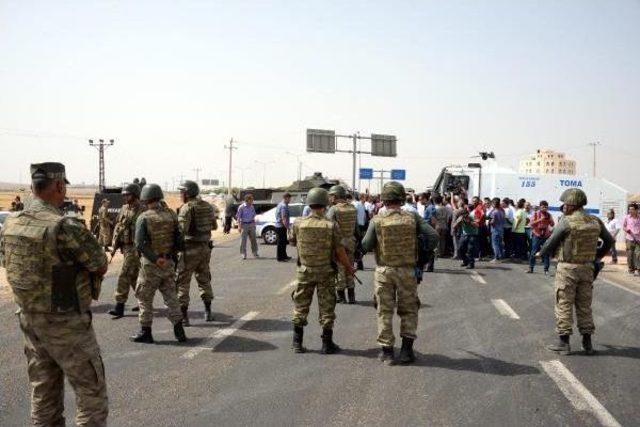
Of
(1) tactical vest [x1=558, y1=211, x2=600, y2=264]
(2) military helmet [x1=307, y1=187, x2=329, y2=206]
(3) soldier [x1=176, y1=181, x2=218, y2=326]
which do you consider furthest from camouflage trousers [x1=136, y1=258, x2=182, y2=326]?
(1) tactical vest [x1=558, y1=211, x2=600, y2=264]

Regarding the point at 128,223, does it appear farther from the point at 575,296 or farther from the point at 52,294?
the point at 575,296

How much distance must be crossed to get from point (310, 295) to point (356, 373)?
3.81 ft

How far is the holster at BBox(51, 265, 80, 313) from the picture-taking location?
3.46m

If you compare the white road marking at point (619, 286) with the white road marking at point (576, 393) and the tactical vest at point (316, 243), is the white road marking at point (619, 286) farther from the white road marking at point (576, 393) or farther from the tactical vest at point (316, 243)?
the tactical vest at point (316, 243)

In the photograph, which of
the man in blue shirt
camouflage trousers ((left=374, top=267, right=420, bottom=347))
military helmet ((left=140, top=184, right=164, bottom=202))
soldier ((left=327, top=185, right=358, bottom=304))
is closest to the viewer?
camouflage trousers ((left=374, top=267, right=420, bottom=347))

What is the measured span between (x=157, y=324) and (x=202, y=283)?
2.93 feet

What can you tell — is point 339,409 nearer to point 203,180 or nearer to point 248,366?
point 248,366

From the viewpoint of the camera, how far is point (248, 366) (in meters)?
5.88

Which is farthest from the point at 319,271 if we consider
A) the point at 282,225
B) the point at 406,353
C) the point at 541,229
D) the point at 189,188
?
the point at 541,229

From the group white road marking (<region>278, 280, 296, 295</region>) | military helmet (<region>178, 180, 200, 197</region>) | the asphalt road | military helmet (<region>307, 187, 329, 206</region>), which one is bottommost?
white road marking (<region>278, 280, 296, 295</region>)

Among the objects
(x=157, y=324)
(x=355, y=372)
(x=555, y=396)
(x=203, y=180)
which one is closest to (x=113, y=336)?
(x=157, y=324)

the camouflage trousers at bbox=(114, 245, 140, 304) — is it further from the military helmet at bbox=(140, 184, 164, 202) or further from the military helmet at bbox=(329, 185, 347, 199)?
the military helmet at bbox=(329, 185, 347, 199)

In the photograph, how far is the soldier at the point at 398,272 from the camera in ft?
19.9

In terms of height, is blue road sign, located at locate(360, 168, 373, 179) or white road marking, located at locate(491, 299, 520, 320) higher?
blue road sign, located at locate(360, 168, 373, 179)
